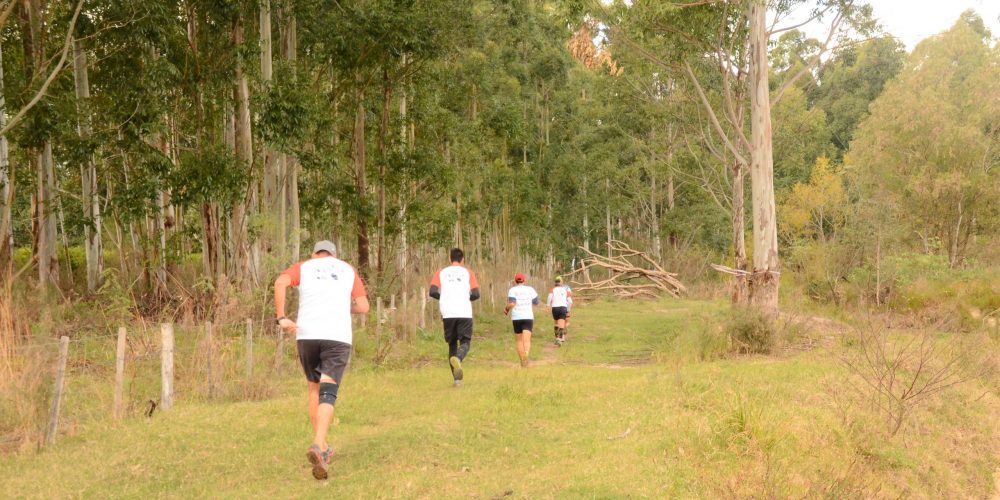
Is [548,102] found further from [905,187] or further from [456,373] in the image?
[456,373]

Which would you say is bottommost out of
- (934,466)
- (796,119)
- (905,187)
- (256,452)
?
(934,466)

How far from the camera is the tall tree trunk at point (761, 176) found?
702 inches

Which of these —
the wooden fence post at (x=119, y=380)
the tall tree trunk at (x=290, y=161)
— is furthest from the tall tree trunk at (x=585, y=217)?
the wooden fence post at (x=119, y=380)

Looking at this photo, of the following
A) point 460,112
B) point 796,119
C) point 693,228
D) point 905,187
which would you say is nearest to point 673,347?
point 460,112

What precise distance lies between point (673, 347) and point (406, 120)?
49.1 feet

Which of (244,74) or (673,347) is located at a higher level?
(244,74)

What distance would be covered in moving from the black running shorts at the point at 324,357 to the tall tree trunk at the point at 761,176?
43.3 feet

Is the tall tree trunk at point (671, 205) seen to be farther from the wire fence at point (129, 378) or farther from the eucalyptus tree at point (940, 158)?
the wire fence at point (129, 378)

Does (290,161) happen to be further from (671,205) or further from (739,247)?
(671,205)

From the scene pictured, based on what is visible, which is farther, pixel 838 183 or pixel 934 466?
pixel 838 183

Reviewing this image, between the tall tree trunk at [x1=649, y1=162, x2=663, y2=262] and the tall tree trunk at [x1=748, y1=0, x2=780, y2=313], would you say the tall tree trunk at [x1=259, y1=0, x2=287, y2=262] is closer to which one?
the tall tree trunk at [x1=748, y1=0, x2=780, y2=313]

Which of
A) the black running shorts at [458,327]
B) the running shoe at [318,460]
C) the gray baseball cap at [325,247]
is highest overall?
the gray baseball cap at [325,247]

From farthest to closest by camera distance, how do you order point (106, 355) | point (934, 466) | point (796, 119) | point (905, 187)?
point (796, 119) → point (905, 187) → point (106, 355) → point (934, 466)

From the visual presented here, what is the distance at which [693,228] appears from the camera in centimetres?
5050
